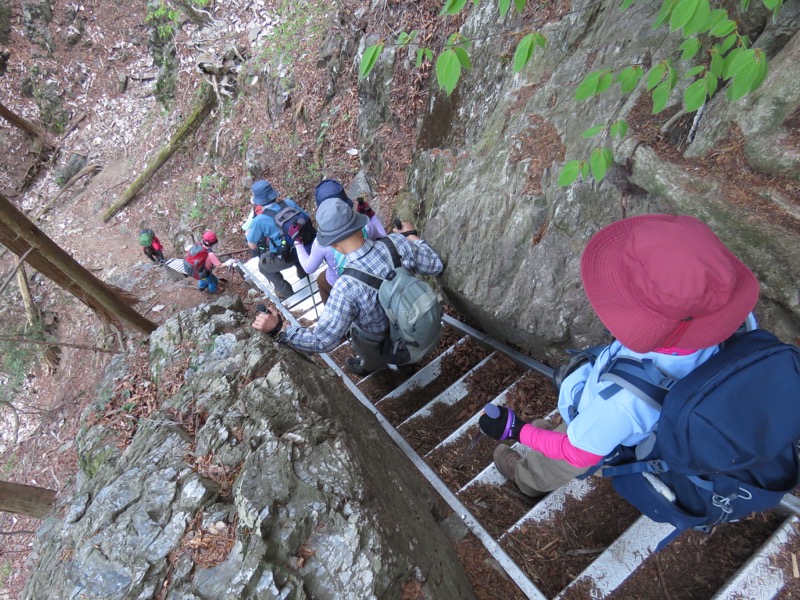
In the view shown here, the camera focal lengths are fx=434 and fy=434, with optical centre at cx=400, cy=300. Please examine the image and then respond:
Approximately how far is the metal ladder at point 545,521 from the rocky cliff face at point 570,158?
67cm

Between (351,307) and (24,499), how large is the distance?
366 cm

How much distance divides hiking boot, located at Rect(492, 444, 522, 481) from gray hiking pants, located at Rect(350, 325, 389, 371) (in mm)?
1323

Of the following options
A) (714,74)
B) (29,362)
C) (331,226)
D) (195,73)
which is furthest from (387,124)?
(29,362)

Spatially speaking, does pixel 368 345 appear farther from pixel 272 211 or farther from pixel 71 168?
pixel 71 168

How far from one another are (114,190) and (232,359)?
12.6m

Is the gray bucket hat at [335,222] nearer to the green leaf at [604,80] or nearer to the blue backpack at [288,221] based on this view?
the green leaf at [604,80]

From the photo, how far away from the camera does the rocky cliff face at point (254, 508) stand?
2162 mm

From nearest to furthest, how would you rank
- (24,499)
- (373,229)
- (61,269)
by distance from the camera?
(24,499), (373,229), (61,269)

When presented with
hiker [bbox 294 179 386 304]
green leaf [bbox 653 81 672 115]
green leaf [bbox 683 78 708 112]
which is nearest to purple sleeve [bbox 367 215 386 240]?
hiker [bbox 294 179 386 304]

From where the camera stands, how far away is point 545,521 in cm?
302

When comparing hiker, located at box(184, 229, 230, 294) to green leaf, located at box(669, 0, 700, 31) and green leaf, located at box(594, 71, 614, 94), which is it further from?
green leaf, located at box(669, 0, 700, 31)

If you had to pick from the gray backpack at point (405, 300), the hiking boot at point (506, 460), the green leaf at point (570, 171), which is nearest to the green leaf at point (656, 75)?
the green leaf at point (570, 171)

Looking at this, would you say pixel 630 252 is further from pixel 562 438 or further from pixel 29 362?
pixel 29 362

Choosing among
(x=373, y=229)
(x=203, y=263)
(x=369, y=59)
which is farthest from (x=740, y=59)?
(x=203, y=263)
